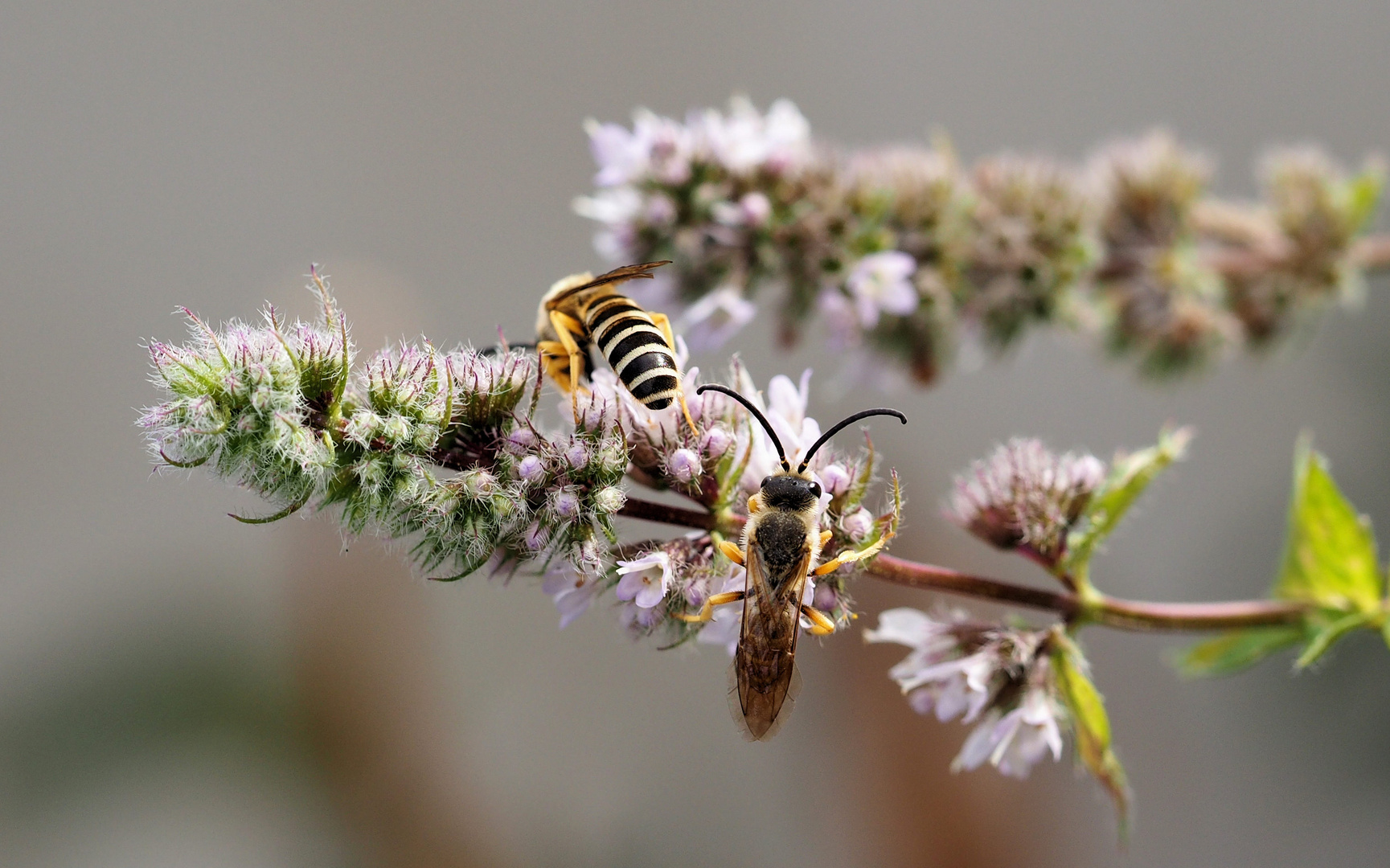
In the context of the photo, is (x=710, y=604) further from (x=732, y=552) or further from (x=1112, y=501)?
(x=1112, y=501)

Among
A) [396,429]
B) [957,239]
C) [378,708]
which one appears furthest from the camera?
[378,708]

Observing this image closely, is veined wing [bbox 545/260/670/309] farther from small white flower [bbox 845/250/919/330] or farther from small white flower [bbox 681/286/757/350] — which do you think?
small white flower [bbox 845/250/919/330]

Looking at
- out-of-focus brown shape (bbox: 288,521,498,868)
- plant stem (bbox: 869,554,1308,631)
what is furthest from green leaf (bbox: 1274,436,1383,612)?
out-of-focus brown shape (bbox: 288,521,498,868)

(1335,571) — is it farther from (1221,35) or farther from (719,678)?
(1221,35)

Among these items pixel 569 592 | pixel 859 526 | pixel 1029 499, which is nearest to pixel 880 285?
pixel 1029 499

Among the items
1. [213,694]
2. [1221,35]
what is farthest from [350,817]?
[1221,35]

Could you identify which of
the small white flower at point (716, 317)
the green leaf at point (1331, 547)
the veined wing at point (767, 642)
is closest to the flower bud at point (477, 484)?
the veined wing at point (767, 642)
